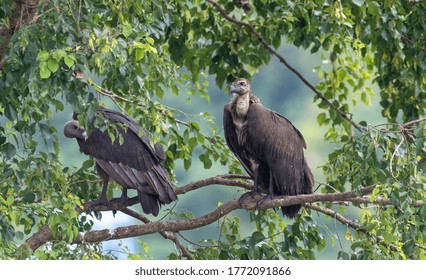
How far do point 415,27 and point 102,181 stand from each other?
2.51m

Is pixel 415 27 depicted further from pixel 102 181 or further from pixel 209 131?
pixel 102 181

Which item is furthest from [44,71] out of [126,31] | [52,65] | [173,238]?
[173,238]

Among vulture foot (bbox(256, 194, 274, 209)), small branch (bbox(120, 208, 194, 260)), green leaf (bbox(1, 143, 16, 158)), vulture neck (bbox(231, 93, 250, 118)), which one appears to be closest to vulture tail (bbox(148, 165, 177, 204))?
small branch (bbox(120, 208, 194, 260))

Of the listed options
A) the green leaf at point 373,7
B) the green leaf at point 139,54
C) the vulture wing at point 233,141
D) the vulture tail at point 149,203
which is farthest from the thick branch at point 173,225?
the green leaf at point 373,7

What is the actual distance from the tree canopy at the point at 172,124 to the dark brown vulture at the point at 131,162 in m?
0.13

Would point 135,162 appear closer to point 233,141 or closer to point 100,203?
point 100,203

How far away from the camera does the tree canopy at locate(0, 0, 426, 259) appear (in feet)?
19.3

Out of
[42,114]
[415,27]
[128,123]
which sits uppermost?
[415,27]

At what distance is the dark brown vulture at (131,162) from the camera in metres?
7.26

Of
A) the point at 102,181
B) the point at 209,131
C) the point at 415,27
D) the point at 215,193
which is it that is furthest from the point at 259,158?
the point at 215,193

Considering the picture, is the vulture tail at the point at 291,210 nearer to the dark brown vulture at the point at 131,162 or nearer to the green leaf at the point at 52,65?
the dark brown vulture at the point at 131,162

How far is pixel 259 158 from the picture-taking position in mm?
7570

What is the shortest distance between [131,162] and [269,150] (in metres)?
0.88

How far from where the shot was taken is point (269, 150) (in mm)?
7461
